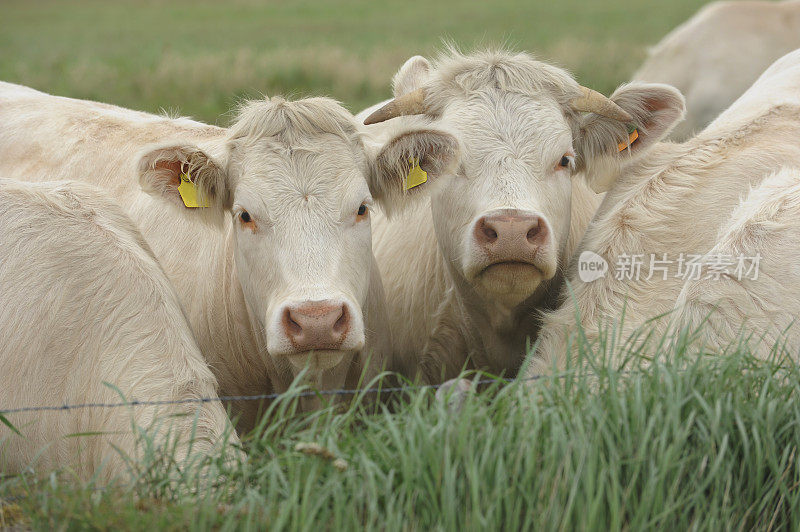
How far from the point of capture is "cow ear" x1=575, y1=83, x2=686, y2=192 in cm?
466

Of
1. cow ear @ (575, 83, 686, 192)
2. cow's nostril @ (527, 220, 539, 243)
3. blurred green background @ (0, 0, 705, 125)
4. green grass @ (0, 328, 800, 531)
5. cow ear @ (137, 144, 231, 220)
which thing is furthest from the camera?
blurred green background @ (0, 0, 705, 125)

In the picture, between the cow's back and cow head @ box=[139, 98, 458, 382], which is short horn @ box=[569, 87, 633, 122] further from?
the cow's back

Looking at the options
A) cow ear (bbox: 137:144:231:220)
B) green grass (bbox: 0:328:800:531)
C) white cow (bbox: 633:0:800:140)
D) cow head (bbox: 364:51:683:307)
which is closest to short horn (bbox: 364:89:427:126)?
cow head (bbox: 364:51:683:307)

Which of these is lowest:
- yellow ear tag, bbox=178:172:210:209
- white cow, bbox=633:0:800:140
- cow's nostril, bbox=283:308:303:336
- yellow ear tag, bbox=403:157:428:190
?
cow's nostril, bbox=283:308:303:336

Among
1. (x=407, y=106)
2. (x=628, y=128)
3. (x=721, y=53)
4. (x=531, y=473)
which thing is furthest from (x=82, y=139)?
(x=721, y=53)

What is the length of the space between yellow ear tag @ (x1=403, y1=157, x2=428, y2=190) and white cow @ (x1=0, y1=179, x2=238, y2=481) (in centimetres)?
117

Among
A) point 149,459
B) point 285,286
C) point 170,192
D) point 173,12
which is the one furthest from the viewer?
point 173,12

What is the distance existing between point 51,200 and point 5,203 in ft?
0.60

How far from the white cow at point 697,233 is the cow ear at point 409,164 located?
79 cm

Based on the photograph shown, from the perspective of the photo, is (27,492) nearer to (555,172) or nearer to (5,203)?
(5,203)

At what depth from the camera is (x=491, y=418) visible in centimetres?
325

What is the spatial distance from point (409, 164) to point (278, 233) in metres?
0.75

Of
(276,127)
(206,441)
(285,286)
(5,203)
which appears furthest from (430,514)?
(5,203)

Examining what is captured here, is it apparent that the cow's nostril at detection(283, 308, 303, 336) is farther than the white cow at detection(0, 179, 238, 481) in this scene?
Yes
